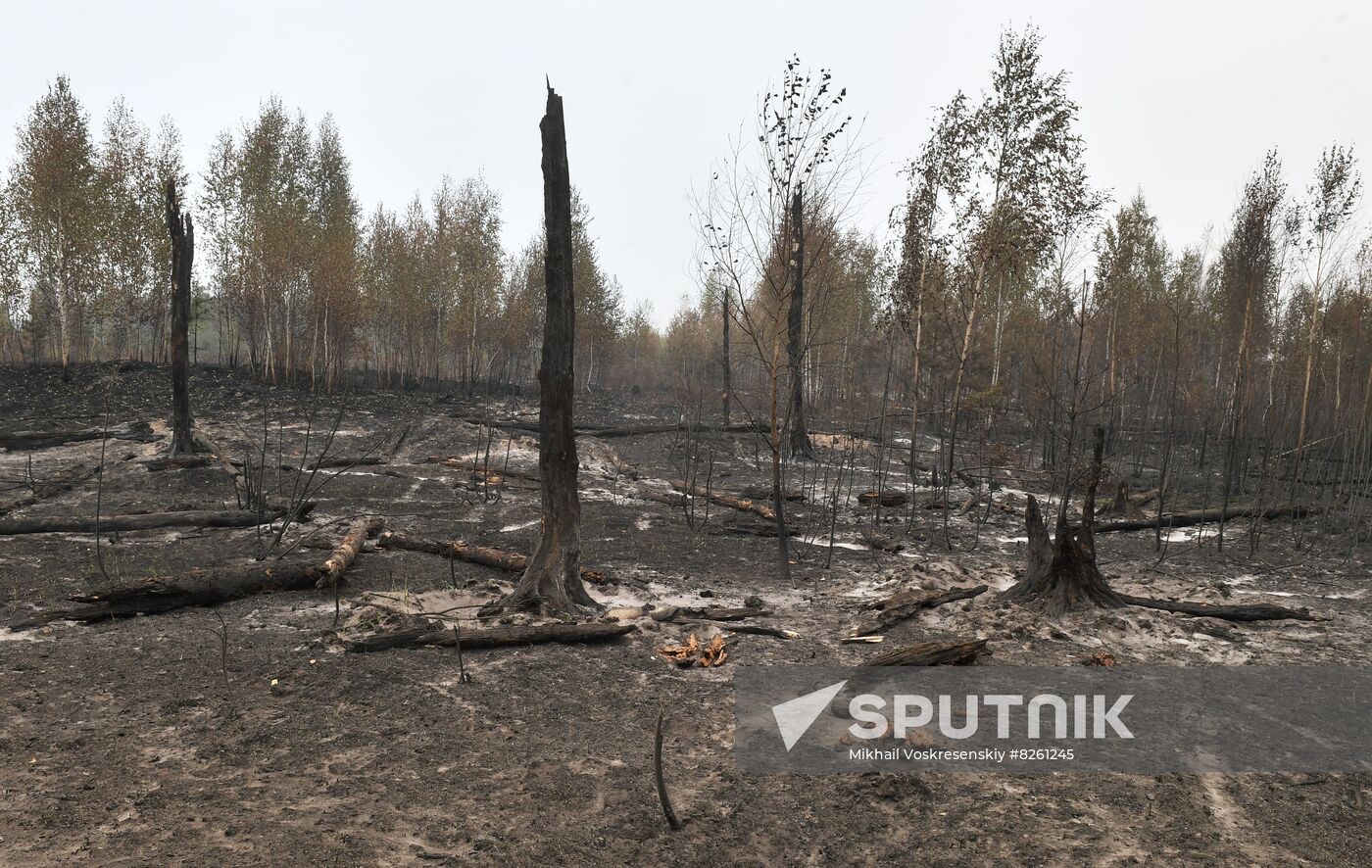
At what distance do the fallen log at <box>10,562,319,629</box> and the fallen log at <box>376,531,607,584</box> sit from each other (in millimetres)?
1616

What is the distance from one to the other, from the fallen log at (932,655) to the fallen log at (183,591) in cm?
572

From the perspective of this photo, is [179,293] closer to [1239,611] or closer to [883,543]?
[883,543]

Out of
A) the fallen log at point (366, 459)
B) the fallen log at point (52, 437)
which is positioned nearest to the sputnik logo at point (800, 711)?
the fallen log at point (366, 459)

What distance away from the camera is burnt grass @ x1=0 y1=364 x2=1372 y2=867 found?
3.54m

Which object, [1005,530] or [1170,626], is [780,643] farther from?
[1005,530]

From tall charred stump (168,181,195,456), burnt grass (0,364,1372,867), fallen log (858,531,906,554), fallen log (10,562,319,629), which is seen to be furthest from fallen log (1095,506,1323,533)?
tall charred stump (168,181,195,456)

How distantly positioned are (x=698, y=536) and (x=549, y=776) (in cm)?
738

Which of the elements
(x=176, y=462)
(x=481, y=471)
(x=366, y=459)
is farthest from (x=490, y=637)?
(x=366, y=459)

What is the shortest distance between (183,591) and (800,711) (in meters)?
5.73

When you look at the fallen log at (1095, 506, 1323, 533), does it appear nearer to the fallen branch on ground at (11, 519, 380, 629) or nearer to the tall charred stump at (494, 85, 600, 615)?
the tall charred stump at (494, 85, 600, 615)

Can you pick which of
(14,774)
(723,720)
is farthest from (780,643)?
(14,774)

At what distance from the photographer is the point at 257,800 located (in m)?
3.78

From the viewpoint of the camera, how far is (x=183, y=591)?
275 inches

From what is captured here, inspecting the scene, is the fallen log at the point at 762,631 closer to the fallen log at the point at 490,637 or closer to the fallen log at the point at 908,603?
the fallen log at the point at 908,603
